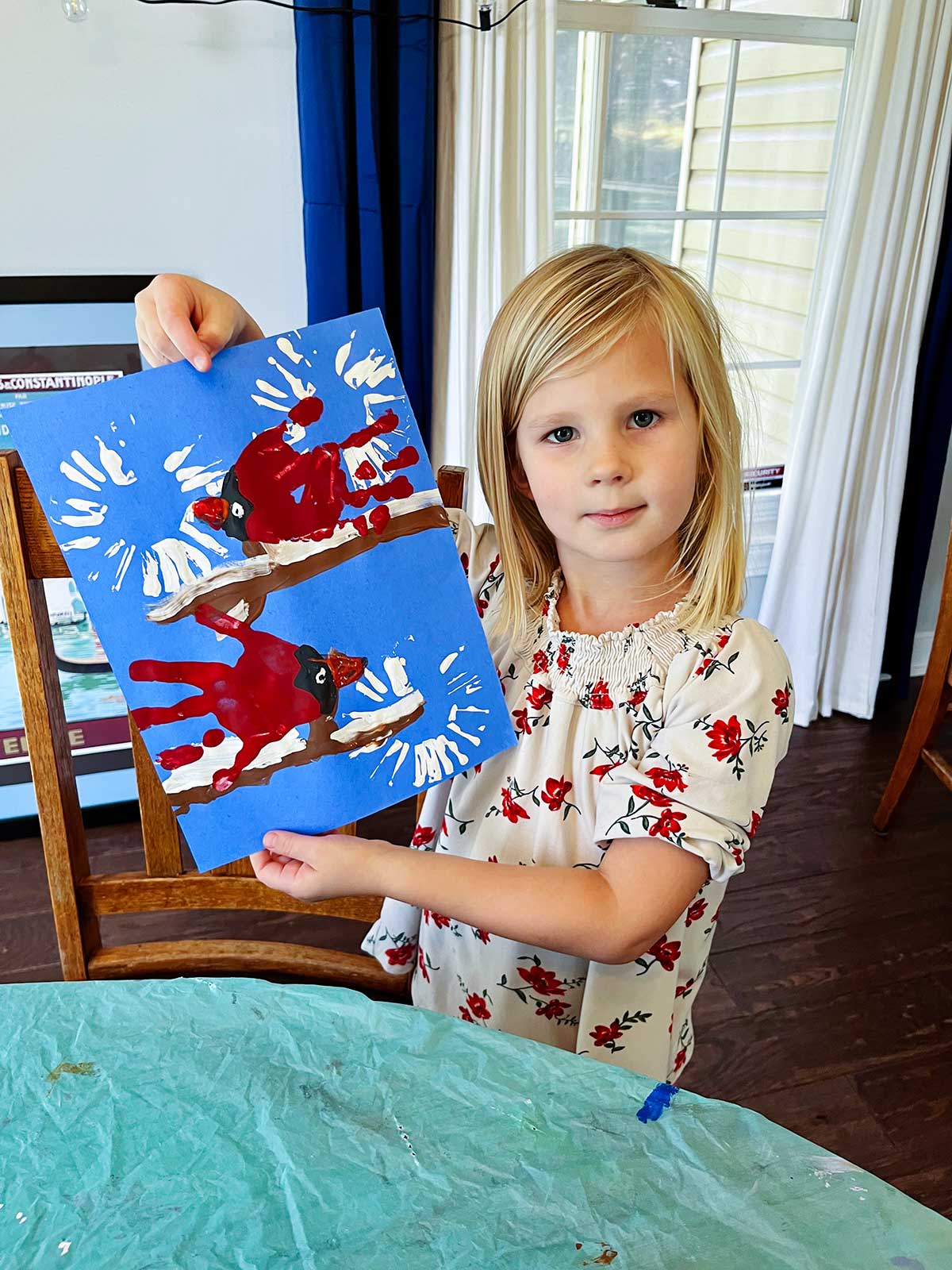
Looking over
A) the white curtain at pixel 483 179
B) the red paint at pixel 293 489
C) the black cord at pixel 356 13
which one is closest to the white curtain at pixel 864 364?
the white curtain at pixel 483 179

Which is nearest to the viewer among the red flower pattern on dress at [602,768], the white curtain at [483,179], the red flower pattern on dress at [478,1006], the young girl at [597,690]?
the young girl at [597,690]

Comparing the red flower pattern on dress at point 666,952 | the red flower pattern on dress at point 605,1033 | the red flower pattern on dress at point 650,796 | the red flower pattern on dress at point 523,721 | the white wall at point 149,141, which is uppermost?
the white wall at point 149,141

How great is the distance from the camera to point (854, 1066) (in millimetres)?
1574

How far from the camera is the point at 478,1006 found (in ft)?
3.20

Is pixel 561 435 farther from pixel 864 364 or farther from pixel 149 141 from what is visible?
Result: pixel 864 364

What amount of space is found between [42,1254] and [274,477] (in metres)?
0.48

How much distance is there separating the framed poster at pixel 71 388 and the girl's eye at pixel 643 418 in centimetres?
115

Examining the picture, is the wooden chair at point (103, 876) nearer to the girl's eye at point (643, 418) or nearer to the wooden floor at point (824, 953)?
the girl's eye at point (643, 418)

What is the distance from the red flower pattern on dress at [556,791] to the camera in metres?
0.88

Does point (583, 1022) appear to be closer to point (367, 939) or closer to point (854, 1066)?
point (367, 939)

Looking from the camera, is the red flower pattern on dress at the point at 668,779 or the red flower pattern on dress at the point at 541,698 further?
the red flower pattern on dress at the point at 541,698

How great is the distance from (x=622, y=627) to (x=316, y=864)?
364 mm

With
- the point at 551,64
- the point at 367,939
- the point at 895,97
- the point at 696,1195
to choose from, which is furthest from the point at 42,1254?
the point at 895,97

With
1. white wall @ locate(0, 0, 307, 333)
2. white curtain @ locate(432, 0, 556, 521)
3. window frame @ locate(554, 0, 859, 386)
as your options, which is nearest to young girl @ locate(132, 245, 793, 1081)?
white curtain @ locate(432, 0, 556, 521)
